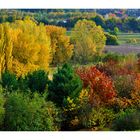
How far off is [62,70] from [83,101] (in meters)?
0.51

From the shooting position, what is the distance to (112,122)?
1084cm

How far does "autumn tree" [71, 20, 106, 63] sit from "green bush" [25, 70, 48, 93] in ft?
1.81

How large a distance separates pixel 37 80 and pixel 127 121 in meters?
1.34

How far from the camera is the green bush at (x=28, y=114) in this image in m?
10.7

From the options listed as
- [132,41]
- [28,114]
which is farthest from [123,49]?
[28,114]

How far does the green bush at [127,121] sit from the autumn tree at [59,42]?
1098mm

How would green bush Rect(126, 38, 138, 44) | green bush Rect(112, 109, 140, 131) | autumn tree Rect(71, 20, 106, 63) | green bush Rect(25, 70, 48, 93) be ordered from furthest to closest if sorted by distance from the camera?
autumn tree Rect(71, 20, 106, 63) → green bush Rect(126, 38, 138, 44) → green bush Rect(25, 70, 48, 93) → green bush Rect(112, 109, 140, 131)

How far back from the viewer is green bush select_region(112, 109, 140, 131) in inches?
421

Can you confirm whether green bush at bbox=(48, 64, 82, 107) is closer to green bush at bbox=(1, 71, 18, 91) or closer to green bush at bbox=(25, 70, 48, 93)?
green bush at bbox=(25, 70, 48, 93)

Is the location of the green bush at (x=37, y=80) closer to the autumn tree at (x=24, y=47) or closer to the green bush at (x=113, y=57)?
the autumn tree at (x=24, y=47)

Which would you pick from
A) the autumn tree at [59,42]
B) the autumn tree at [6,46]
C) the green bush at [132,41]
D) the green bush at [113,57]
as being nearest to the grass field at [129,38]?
the green bush at [132,41]

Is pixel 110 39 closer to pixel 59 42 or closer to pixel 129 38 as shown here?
pixel 129 38

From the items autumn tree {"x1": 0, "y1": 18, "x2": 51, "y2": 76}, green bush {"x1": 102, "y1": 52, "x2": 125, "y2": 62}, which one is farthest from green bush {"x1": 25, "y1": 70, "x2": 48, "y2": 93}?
green bush {"x1": 102, "y1": 52, "x2": 125, "y2": 62}
